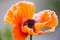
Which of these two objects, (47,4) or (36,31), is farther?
(47,4)

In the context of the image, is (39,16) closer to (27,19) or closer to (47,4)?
(27,19)

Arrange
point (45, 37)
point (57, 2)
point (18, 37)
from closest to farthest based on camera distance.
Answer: point (18, 37)
point (45, 37)
point (57, 2)

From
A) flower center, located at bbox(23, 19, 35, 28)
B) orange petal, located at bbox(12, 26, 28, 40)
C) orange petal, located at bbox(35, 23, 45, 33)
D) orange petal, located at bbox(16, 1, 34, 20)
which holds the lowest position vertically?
orange petal, located at bbox(12, 26, 28, 40)

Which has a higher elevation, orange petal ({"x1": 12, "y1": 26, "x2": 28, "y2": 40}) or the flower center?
the flower center

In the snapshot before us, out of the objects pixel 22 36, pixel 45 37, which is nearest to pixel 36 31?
pixel 22 36

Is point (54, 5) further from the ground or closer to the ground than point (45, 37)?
further from the ground

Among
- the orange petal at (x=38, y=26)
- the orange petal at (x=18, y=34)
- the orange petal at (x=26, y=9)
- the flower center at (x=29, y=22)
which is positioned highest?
the orange petal at (x=26, y=9)
